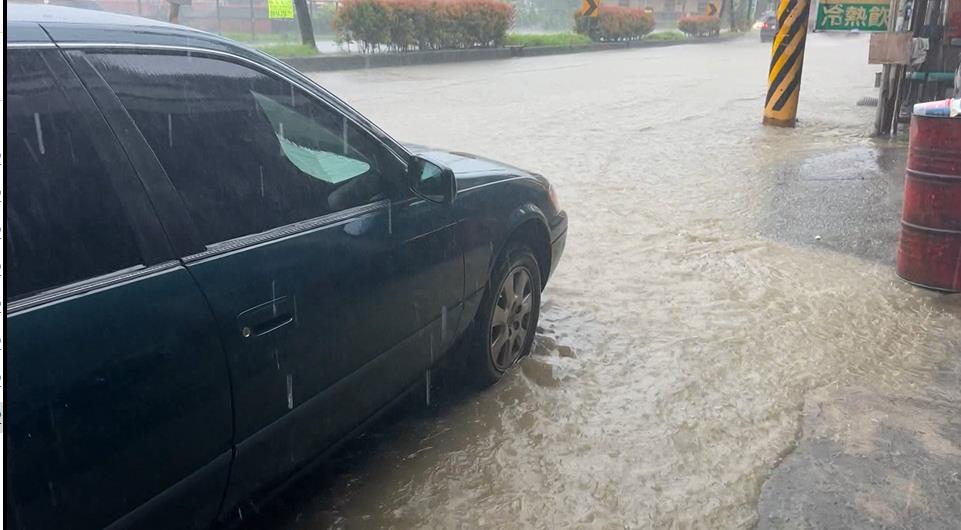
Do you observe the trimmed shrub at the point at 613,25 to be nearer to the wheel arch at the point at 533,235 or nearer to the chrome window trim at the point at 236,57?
the wheel arch at the point at 533,235

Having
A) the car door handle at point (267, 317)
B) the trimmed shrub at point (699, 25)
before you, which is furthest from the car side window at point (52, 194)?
the trimmed shrub at point (699, 25)

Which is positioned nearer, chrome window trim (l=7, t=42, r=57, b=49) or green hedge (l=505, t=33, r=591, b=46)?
chrome window trim (l=7, t=42, r=57, b=49)

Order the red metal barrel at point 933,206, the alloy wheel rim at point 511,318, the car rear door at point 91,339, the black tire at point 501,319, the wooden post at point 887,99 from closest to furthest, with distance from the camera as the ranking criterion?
the car rear door at point 91,339, the black tire at point 501,319, the alloy wheel rim at point 511,318, the red metal barrel at point 933,206, the wooden post at point 887,99

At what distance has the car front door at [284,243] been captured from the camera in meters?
2.15

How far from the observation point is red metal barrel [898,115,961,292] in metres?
4.55

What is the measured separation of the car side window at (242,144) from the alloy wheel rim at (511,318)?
3.09 ft

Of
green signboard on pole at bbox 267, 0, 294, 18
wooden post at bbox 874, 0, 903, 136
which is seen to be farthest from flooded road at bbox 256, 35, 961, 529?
green signboard on pole at bbox 267, 0, 294, 18

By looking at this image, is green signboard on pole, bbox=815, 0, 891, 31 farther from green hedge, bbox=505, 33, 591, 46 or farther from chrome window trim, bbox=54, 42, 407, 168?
green hedge, bbox=505, 33, 591, 46

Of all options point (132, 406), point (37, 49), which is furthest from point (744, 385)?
point (37, 49)

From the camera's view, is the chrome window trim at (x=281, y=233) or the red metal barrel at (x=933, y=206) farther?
the red metal barrel at (x=933, y=206)

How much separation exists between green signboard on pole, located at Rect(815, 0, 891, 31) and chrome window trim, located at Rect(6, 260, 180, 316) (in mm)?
9754

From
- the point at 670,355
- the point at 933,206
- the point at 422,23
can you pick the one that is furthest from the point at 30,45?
the point at 422,23

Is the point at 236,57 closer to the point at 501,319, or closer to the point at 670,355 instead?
the point at 501,319

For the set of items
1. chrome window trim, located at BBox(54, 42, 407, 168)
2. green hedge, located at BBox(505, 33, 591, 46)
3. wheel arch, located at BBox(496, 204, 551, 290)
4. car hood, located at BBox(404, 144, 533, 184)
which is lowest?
wheel arch, located at BBox(496, 204, 551, 290)
